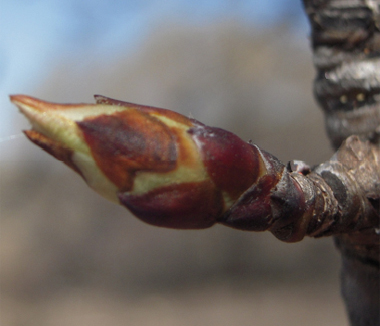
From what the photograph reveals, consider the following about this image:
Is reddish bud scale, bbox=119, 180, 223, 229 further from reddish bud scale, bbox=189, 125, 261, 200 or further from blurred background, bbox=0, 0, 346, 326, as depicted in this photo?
blurred background, bbox=0, 0, 346, 326

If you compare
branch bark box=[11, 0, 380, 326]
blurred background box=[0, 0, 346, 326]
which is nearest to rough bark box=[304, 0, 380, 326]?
branch bark box=[11, 0, 380, 326]

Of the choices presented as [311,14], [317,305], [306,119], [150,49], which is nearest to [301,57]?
[306,119]

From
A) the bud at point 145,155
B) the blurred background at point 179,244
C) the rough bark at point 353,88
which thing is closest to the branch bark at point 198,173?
the bud at point 145,155

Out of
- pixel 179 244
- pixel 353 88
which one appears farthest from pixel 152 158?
pixel 179 244

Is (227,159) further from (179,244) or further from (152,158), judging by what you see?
(179,244)

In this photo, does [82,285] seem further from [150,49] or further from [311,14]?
[311,14]

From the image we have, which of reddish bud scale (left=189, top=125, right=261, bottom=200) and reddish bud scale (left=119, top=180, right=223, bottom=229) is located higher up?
reddish bud scale (left=189, top=125, right=261, bottom=200)
